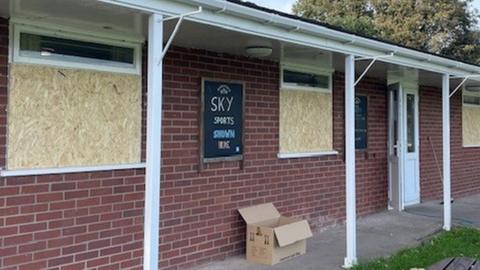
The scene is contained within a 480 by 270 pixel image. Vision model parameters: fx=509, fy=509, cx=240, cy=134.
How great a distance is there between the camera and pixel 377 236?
7270 millimetres

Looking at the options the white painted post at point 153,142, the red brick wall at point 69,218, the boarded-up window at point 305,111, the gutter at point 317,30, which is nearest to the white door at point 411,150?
the gutter at point 317,30

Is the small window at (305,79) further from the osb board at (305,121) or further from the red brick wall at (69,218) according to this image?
the red brick wall at (69,218)

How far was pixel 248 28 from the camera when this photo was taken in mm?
4512

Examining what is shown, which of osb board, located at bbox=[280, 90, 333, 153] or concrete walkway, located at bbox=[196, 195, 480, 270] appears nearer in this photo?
concrete walkway, located at bbox=[196, 195, 480, 270]

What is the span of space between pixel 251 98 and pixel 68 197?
275 centimetres

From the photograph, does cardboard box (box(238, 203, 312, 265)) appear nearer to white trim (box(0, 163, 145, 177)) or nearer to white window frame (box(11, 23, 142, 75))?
white trim (box(0, 163, 145, 177))

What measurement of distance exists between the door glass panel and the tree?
785 inches

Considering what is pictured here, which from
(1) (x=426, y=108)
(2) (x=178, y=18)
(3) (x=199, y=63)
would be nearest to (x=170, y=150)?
(3) (x=199, y=63)

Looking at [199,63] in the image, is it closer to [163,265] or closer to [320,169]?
[163,265]

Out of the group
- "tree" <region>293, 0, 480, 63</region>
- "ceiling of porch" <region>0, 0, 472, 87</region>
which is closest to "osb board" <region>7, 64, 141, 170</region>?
"ceiling of porch" <region>0, 0, 472, 87</region>

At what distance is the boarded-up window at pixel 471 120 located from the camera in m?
12.0

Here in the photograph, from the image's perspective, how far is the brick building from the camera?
13.7 ft

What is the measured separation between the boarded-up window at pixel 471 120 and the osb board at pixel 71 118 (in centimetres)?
928

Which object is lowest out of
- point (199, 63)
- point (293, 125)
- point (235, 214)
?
point (235, 214)
